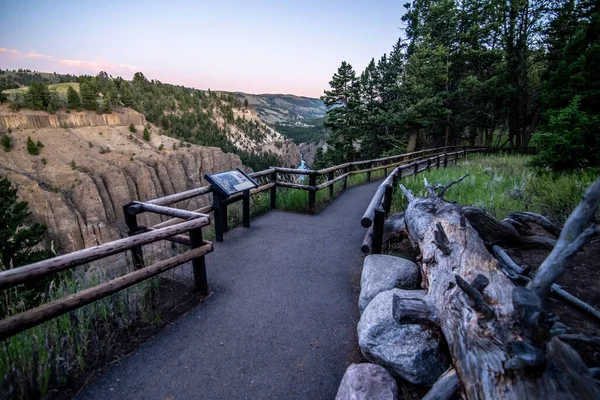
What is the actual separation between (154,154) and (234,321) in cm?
5572

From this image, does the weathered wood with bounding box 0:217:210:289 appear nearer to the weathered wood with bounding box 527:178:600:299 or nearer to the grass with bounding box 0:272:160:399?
the grass with bounding box 0:272:160:399

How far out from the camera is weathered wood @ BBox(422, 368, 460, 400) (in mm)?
1917

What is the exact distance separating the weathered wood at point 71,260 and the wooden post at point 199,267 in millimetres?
215

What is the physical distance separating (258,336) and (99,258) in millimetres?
1884

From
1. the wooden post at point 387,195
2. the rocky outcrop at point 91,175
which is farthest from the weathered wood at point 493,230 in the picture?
the rocky outcrop at point 91,175

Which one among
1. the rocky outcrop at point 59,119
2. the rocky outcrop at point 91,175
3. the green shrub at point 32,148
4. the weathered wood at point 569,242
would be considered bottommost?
the rocky outcrop at point 91,175

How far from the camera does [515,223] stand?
4641 millimetres

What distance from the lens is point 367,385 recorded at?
2.26 m

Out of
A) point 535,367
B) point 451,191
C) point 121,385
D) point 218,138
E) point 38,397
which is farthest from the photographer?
point 218,138

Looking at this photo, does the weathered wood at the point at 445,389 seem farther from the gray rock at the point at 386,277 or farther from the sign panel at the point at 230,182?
the sign panel at the point at 230,182

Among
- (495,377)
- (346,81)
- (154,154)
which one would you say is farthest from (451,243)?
(154,154)

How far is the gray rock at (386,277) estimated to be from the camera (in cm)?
360

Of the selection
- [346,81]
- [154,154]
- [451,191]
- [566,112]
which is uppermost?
[346,81]

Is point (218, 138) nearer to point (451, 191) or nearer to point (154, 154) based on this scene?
point (154, 154)
